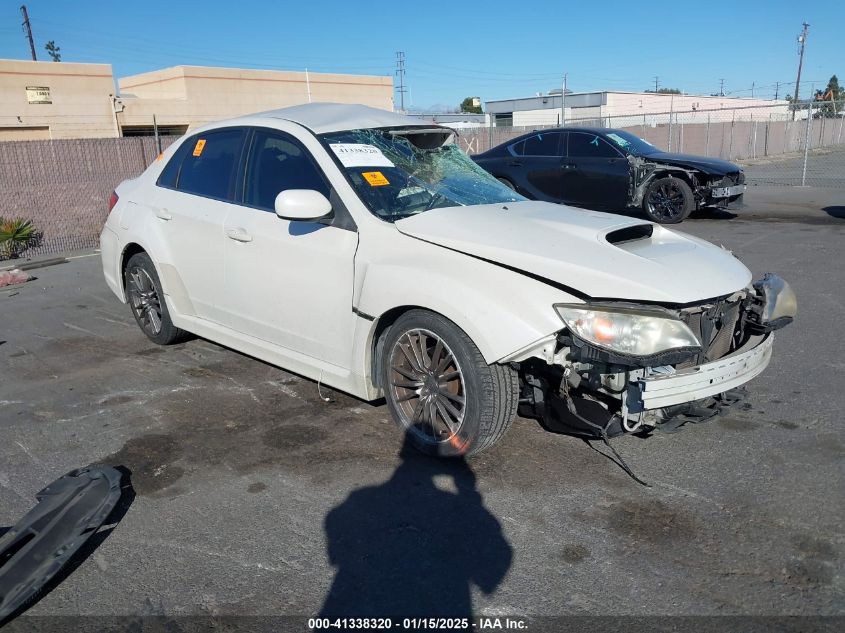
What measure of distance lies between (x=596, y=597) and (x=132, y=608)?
1743 mm

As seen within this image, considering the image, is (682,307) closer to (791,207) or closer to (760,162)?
(791,207)

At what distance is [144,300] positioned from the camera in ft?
19.3

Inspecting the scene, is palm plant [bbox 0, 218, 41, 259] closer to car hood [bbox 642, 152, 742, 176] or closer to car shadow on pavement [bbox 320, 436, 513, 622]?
car shadow on pavement [bbox 320, 436, 513, 622]

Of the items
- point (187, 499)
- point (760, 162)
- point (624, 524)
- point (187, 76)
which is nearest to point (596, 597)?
point (624, 524)

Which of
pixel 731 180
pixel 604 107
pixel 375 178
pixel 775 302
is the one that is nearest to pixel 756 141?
pixel 604 107

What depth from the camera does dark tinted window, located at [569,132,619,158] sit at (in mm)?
12453

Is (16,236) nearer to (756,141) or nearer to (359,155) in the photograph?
(359,155)

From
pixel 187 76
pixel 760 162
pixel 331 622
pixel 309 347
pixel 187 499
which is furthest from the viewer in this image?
pixel 187 76

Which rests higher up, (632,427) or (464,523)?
(632,427)

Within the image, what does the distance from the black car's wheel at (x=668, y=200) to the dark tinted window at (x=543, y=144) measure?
179 centimetres

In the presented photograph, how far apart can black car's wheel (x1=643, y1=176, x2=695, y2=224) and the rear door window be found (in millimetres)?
8983

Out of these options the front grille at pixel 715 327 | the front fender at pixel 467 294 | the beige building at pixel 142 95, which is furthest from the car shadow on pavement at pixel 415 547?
the beige building at pixel 142 95

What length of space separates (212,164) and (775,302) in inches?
145

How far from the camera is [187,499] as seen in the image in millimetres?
3516
